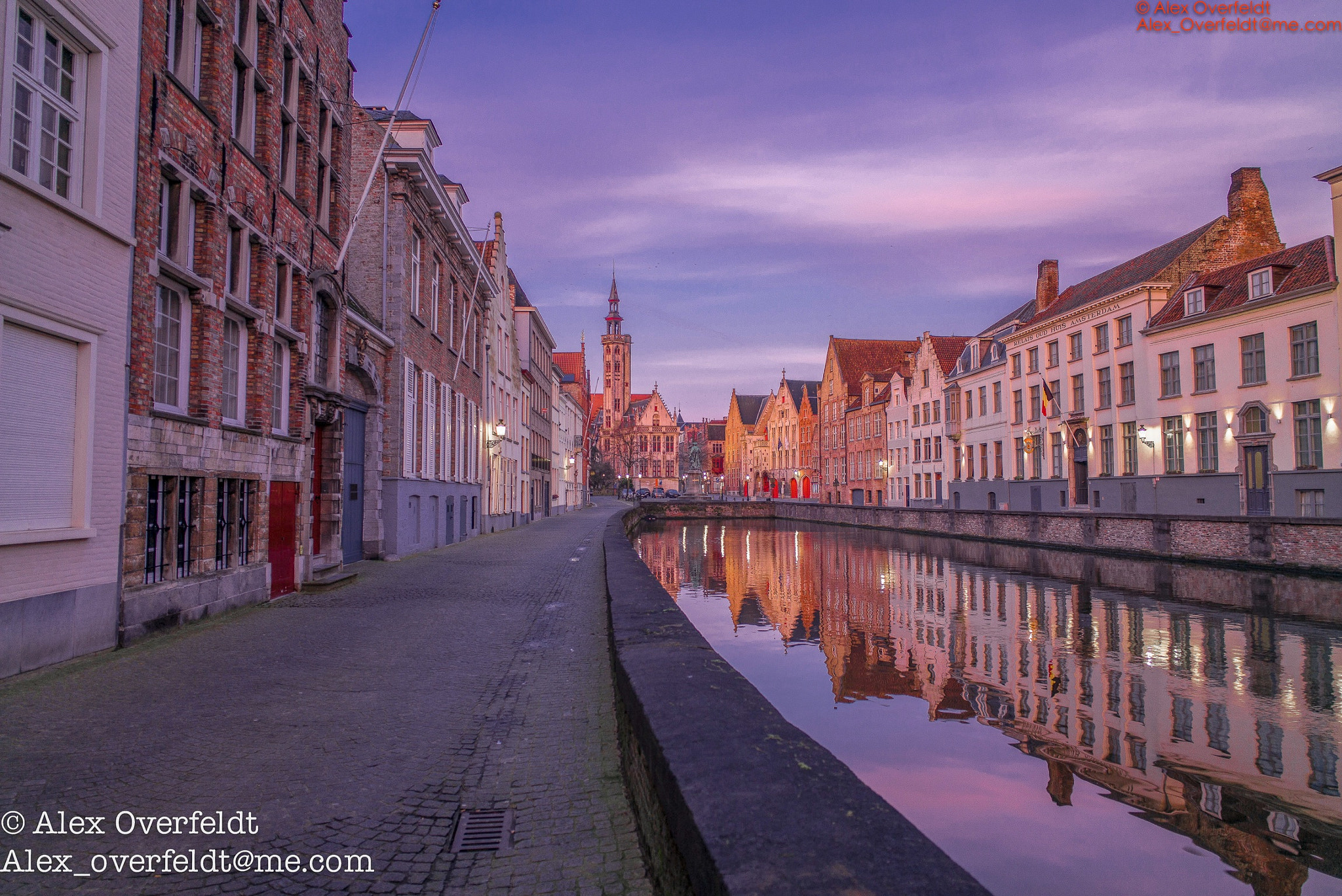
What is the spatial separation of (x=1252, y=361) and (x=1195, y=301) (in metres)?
3.79

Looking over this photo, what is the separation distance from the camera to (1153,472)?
32.1 metres

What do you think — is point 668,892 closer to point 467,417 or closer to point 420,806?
point 420,806

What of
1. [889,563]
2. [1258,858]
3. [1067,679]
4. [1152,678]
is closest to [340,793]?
[1258,858]

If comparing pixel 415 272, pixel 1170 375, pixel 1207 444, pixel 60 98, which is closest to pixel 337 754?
pixel 60 98

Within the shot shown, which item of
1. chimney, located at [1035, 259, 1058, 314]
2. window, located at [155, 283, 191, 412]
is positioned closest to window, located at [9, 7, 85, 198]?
window, located at [155, 283, 191, 412]

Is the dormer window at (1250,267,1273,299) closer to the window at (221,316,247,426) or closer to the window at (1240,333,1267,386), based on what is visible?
the window at (1240,333,1267,386)

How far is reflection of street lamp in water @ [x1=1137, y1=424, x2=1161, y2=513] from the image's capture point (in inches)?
1241

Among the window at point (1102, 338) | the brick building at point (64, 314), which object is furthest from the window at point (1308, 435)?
the brick building at point (64, 314)

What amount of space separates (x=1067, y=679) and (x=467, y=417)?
21.5 meters

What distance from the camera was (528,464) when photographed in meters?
44.3

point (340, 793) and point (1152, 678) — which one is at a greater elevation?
point (340, 793)

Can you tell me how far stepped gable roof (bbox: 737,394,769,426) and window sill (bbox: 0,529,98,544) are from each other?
391 ft

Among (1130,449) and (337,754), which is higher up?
(1130,449)

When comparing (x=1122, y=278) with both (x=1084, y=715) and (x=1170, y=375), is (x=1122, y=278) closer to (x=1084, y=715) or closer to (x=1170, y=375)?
(x=1170, y=375)
